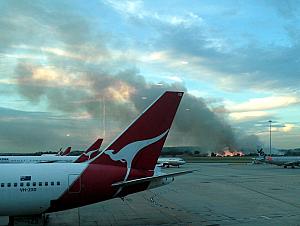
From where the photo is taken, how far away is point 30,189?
14.4 meters

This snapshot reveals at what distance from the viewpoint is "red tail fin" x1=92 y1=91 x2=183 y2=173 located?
15836 mm

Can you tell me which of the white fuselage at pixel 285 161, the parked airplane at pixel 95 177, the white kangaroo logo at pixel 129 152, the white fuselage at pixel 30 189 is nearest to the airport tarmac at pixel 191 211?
the parked airplane at pixel 95 177

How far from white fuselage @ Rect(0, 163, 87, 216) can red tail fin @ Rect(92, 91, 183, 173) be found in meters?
1.98

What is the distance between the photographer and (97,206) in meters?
22.9

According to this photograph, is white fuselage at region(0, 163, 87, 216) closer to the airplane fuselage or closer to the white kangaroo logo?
the airplane fuselage

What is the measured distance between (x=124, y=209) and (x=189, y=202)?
4.92 metres

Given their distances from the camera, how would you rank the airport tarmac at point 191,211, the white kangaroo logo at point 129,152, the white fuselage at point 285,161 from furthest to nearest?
the white fuselage at point 285,161 → the airport tarmac at point 191,211 → the white kangaroo logo at point 129,152

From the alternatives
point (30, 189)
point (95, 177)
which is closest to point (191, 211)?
point (95, 177)

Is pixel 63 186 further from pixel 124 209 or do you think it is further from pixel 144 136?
pixel 124 209

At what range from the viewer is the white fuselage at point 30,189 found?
47.0ft

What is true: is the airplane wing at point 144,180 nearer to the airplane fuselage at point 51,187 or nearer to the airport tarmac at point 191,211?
the airplane fuselage at point 51,187

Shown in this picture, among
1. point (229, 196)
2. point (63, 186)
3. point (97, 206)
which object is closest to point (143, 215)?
point (97, 206)

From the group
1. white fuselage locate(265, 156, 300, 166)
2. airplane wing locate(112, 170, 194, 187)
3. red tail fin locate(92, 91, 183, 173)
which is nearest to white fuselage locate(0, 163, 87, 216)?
airplane wing locate(112, 170, 194, 187)

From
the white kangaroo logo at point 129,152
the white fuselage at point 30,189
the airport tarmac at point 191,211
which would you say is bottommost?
the airport tarmac at point 191,211
